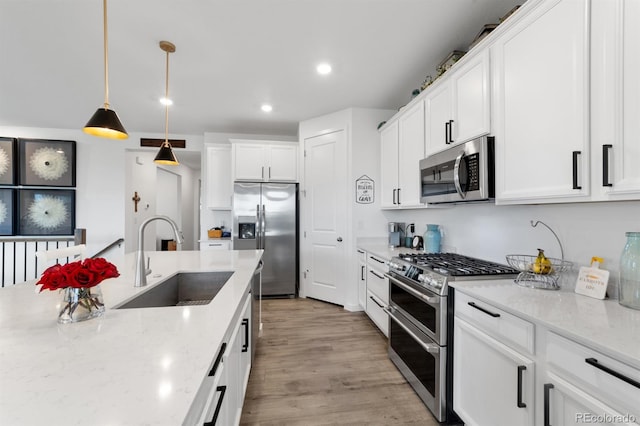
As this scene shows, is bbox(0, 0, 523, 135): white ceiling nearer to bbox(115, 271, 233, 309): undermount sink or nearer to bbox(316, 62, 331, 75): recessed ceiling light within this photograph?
bbox(316, 62, 331, 75): recessed ceiling light

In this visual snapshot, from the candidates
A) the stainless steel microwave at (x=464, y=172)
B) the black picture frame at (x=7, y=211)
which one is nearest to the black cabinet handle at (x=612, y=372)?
the stainless steel microwave at (x=464, y=172)

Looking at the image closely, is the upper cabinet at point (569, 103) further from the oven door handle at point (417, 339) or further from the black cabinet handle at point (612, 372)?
the oven door handle at point (417, 339)

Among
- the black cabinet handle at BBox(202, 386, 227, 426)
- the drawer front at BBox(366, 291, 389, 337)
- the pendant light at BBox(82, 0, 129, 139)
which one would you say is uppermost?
the pendant light at BBox(82, 0, 129, 139)

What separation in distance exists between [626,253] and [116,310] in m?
2.18

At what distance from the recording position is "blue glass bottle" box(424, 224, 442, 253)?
2699mm

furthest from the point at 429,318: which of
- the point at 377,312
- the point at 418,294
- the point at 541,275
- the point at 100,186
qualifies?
the point at 100,186

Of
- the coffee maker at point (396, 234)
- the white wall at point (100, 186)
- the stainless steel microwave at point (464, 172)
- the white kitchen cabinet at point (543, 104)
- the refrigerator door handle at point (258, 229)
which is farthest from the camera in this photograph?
the white wall at point (100, 186)

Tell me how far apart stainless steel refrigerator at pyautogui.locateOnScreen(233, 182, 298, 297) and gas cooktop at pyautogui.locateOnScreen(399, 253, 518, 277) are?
2.20 metres

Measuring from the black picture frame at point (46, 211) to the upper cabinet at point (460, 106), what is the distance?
5.59 metres

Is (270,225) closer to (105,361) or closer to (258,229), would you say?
(258,229)

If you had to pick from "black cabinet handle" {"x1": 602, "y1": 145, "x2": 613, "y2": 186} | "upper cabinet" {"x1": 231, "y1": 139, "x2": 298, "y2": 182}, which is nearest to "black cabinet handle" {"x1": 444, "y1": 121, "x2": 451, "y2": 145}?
"black cabinet handle" {"x1": 602, "y1": 145, "x2": 613, "y2": 186}

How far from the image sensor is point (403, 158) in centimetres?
287

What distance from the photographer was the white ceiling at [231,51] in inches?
75.2

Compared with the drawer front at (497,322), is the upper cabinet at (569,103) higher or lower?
higher
